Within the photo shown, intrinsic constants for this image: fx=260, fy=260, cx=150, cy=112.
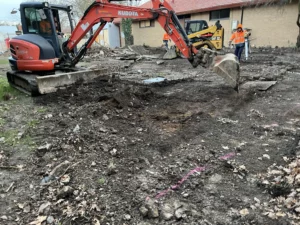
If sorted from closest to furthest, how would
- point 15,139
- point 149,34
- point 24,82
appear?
point 15,139, point 24,82, point 149,34

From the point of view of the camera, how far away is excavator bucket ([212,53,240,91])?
5.72m

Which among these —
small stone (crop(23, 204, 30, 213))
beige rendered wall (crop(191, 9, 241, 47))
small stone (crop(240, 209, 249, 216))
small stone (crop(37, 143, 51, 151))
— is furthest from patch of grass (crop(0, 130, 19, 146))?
beige rendered wall (crop(191, 9, 241, 47))

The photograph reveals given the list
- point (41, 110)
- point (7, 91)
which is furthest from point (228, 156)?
point (7, 91)

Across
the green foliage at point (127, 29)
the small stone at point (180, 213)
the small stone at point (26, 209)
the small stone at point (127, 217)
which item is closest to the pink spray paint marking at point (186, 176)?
the small stone at point (180, 213)

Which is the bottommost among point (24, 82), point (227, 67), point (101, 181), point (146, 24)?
point (101, 181)

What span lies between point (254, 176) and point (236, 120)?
2.04m

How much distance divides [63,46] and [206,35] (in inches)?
384

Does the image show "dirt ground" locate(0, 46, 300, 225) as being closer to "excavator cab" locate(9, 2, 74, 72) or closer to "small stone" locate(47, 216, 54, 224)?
"small stone" locate(47, 216, 54, 224)

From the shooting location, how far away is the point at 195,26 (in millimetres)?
15617

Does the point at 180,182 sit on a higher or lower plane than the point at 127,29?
lower

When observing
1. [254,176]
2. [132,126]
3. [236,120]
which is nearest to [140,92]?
[132,126]

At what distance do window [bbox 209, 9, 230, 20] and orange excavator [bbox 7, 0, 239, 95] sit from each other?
51.1 feet

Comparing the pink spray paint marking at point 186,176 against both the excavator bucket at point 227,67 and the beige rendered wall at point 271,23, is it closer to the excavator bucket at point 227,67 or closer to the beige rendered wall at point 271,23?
the excavator bucket at point 227,67

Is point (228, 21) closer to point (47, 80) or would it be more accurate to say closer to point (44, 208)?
point (47, 80)
